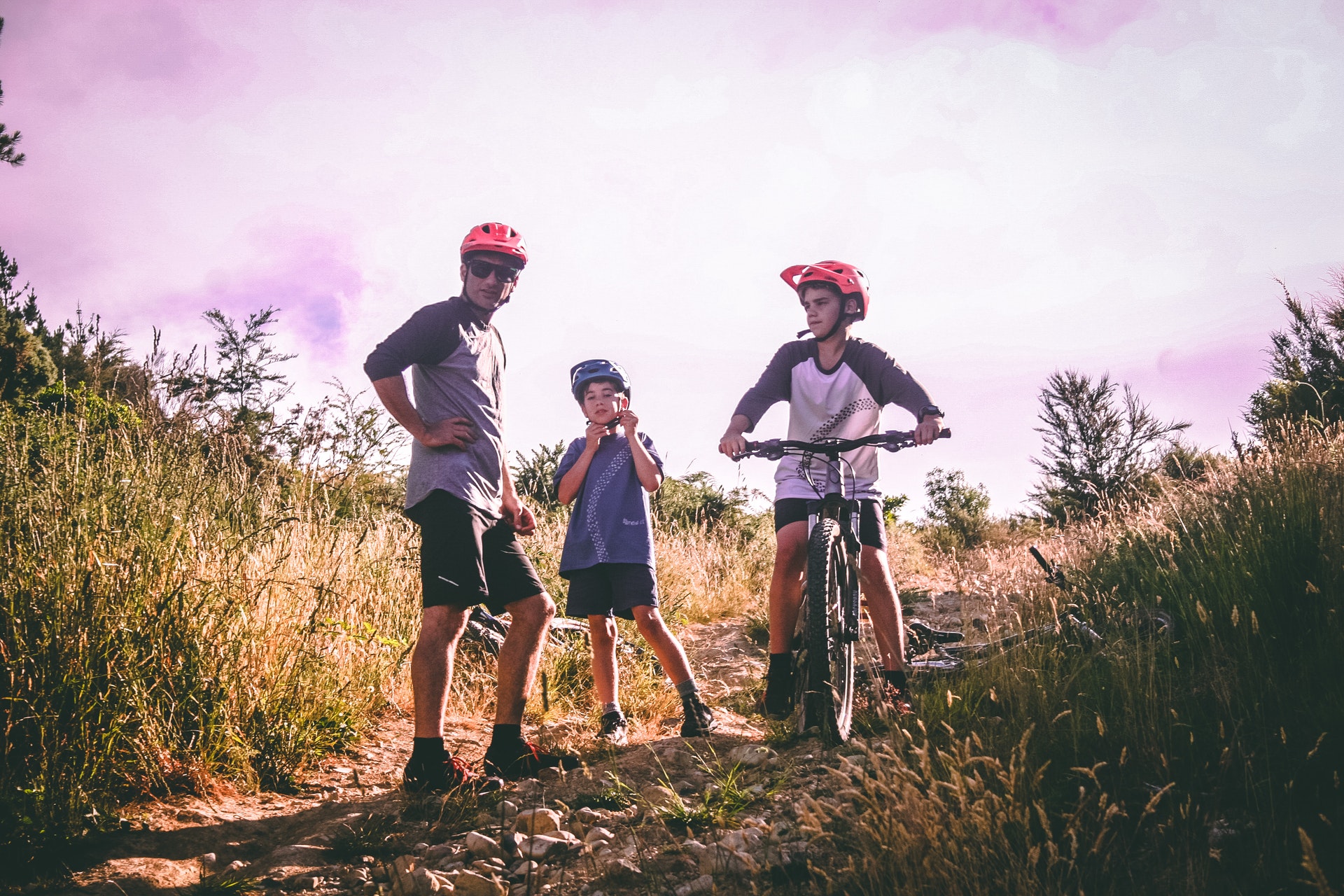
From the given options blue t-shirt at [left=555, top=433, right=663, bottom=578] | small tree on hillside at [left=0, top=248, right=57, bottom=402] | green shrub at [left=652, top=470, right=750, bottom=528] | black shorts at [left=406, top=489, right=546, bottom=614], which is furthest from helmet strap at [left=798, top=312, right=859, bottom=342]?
small tree on hillside at [left=0, top=248, right=57, bottom=402]

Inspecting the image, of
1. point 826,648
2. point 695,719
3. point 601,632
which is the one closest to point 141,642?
point 601,632

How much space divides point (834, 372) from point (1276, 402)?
408 inches

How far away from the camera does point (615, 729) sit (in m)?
3.71

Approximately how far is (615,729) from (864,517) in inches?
65.5

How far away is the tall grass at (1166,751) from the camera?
1771mm

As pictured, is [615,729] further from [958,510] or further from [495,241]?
[958,510]

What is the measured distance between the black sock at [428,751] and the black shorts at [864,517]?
188cm

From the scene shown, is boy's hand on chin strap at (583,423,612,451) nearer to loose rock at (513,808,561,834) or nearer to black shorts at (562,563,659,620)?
black shorts at (562,563,659,620)

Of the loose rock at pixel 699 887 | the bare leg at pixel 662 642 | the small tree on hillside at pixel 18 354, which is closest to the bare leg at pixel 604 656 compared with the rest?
the bare leg at pixel 662 642

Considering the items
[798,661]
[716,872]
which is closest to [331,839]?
[716,872]

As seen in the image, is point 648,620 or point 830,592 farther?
point 648,620

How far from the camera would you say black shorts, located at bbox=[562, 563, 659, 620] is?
12.4 feet

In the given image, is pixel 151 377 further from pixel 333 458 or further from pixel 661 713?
pixel 661 713

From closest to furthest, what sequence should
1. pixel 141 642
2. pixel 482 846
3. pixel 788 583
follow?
1. pixel 482 846
2. pixel 141 642
3. pixel 788 583
